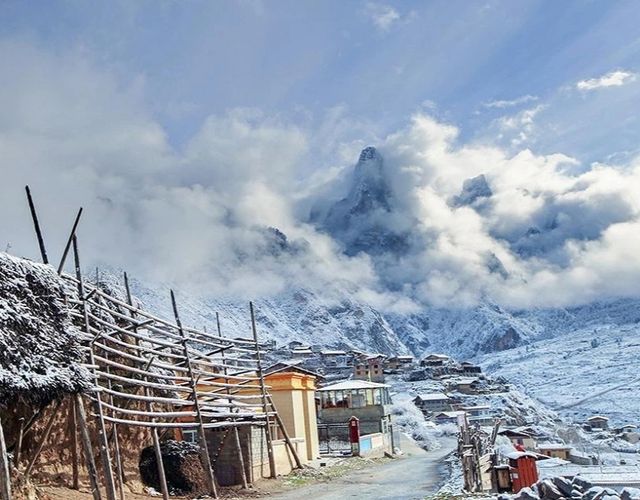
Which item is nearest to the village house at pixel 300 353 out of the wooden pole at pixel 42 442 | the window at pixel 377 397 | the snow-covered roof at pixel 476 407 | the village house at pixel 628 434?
the snow-covered roof at pixel 476 407

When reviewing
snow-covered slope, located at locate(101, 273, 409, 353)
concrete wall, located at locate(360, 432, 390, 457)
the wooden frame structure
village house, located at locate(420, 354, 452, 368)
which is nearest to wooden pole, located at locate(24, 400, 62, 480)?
the wooden frame structure

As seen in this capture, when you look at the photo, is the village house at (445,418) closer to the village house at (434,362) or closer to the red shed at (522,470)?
the village house at (434,362)

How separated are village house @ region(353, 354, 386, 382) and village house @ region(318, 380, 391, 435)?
58961mm

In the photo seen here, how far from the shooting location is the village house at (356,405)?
4247 cm

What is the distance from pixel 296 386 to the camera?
87.9ft

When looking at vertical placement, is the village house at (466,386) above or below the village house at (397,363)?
below

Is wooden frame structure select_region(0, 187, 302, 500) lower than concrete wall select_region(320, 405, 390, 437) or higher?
higher

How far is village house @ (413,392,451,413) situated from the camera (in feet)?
271

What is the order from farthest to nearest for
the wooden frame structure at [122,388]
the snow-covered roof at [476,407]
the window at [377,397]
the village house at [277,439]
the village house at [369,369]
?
the village house at [369,369] → the snow-covered roof at [476,407] → the window at [377,397] → the village house at [277,439] → the wooden frame structure at [122,388]

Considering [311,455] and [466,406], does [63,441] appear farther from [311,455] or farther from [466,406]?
[466,406]

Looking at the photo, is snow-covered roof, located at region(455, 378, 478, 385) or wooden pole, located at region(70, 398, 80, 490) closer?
wooden pole, located at region(70, 398, 80, 490)

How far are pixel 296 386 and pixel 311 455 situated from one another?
311 centimetres

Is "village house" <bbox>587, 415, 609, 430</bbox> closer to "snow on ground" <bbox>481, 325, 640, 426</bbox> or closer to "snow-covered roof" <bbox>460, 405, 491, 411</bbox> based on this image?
"snow on ground" <bbox>481, 325, 640, 426</bbox>

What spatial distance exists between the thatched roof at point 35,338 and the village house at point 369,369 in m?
93.5
